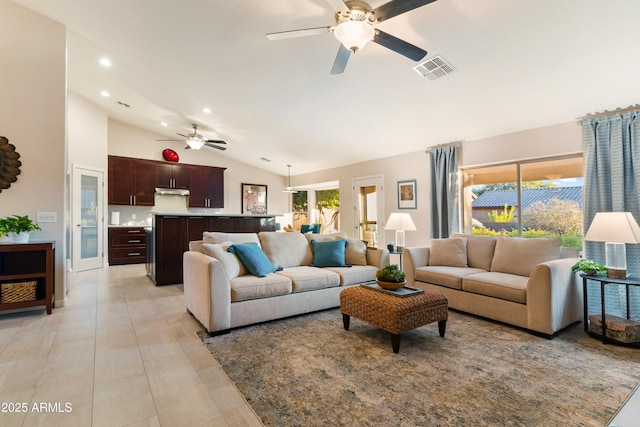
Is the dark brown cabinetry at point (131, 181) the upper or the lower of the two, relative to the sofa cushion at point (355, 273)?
upper

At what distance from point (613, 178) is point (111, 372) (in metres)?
5.20

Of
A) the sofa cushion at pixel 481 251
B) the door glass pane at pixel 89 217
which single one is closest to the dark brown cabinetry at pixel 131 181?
the door glass pane at pixel 89 217

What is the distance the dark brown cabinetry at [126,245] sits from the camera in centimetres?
679

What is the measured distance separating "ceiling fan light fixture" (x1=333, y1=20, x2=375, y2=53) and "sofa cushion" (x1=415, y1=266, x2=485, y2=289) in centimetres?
272

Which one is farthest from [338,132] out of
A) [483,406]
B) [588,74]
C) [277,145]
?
[483,406]

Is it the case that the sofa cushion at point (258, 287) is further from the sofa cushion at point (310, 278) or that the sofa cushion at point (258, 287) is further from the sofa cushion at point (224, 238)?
the sofa cushion at point (224, 238)

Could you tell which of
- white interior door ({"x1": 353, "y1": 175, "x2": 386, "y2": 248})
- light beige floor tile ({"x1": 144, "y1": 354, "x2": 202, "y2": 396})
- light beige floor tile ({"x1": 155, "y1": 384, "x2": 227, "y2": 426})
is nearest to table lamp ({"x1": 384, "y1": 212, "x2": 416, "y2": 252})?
white interior door ({"x1": 353, "y1": 175, "x2": 386, "y2": 248})

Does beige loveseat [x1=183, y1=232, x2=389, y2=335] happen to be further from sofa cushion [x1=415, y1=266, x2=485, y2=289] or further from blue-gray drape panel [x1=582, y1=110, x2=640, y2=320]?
blue-gray drape panel [x1=582, y1=110, x2=640, y2=320]

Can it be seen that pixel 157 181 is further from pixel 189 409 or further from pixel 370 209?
pixel 189 409

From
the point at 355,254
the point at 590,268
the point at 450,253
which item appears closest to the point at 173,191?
the point at 355,254

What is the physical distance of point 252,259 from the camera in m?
3.28

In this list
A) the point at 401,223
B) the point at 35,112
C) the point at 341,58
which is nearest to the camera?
the point at 341,58

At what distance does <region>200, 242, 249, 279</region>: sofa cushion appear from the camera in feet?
10.1

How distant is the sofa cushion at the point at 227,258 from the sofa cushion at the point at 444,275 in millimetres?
2244
